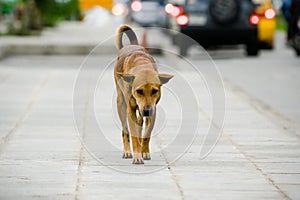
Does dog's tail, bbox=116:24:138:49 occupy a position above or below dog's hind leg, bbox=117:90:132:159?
above

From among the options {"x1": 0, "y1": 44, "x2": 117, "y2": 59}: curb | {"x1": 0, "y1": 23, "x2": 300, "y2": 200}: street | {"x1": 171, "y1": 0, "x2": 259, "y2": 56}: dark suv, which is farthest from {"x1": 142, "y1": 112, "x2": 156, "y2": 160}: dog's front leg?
{"x1": 0, "y1": 44, "x2": 117, "y2": 59}: curb

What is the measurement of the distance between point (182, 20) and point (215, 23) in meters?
0.81

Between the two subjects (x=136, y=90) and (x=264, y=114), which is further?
(x=264, y=114)

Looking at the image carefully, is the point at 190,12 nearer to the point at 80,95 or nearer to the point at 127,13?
the point at 80,95

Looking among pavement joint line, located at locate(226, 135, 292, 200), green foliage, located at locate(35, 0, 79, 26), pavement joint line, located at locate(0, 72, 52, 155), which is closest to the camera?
pavement joint line, located at locate(226, 135, 292, 200)

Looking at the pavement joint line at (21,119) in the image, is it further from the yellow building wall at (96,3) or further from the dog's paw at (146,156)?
the yellow building wall at (96,3)

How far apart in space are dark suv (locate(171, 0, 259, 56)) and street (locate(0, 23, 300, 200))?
5.13 metres

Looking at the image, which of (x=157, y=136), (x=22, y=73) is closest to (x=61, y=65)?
(x=22, y=73)

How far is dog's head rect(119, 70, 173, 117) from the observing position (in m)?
8.17

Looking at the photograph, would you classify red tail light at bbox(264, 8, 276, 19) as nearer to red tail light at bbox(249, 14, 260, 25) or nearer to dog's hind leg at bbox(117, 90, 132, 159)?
red tail light at bbox(249, 14, 260, 25)

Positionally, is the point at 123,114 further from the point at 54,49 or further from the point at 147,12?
the point at 147,12

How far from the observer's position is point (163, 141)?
35.3 ft

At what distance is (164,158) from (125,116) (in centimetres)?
61

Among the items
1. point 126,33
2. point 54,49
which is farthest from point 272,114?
point 54,49
